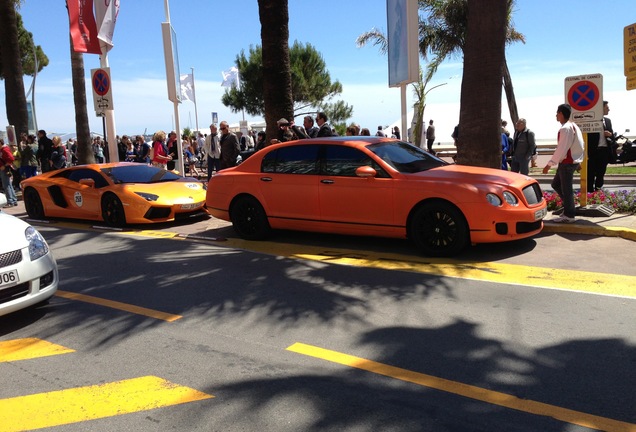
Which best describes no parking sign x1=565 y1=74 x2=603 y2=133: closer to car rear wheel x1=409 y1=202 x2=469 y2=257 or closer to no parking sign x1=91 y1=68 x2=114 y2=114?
car rear wheel x1=409 y1=202 x2=469 y2=257

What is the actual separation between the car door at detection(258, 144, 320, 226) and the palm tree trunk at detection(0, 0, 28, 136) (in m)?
17.6

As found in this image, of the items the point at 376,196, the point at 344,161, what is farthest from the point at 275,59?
the point at 376,196

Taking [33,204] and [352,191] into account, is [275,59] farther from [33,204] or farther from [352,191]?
[33,204]

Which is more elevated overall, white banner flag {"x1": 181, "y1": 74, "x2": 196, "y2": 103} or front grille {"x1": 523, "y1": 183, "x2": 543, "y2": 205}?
white banner flag {"x1": 181, "y1": 74, "x2": 196, "y2": 103}

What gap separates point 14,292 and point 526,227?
5.68 metres

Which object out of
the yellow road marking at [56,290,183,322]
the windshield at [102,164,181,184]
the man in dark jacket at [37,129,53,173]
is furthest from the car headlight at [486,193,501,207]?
the man in dark jacket at [37,129,53,173]

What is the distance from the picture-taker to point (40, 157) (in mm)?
16688

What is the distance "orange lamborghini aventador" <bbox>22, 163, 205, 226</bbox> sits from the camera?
1025cm

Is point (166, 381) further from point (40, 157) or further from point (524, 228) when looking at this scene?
point (40, 157)

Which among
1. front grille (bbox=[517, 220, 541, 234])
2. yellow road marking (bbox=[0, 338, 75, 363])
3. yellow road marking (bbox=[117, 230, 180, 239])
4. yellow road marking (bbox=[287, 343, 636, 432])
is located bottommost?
yellow road marking (bbox=[287, 343, 636, 432])

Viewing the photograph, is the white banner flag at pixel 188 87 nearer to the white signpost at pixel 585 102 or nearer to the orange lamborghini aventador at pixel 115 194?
the orange lamborghini aventador at pixel 115 194

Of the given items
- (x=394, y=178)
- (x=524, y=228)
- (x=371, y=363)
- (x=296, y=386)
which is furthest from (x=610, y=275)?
(x=296, y=386)

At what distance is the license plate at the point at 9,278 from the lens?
15.7 feet

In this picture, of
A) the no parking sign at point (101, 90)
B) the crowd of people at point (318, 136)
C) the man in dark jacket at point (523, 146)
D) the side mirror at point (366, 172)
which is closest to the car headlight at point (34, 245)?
the side mirror at point (366, 172)
